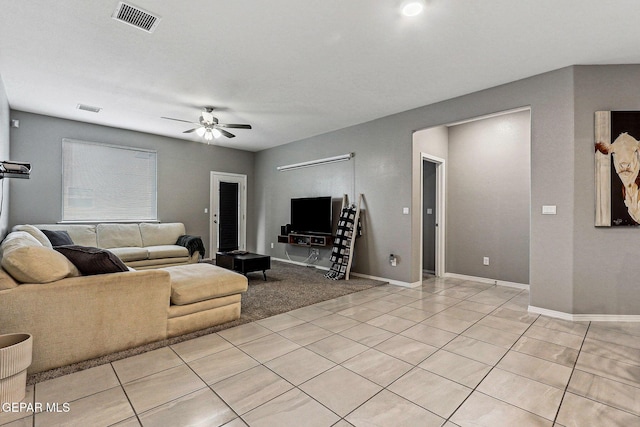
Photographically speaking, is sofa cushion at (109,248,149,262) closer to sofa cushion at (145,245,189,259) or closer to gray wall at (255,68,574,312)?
sofa cushion at (145,245,189,259)

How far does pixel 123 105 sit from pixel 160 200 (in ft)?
7.47

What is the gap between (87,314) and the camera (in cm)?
222

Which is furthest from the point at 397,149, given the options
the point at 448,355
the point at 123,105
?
the point at 123,105

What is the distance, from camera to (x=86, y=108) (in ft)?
15.5

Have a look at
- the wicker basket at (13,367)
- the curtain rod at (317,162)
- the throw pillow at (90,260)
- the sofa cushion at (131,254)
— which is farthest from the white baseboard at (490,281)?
the wicker basket at (13,367)

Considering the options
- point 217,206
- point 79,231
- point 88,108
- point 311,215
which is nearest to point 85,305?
point 79,231

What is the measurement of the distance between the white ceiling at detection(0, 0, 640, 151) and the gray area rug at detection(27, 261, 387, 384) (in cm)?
274

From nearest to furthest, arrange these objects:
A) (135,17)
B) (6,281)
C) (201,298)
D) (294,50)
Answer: (6,281) < (135,17) < (201,298) < (294,50)

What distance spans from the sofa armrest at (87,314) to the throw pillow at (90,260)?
0.30ft

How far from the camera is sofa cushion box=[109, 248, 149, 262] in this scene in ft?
16.0

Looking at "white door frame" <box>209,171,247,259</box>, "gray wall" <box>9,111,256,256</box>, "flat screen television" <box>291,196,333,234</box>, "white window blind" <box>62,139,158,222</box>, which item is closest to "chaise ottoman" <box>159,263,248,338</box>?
"flat screen television" <box>291,196,333,234</box>

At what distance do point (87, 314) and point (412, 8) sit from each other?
3.39 m

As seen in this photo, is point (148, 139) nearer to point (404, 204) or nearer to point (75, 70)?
point (75, 70)

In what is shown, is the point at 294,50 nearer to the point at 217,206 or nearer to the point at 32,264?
the point at 32,264
